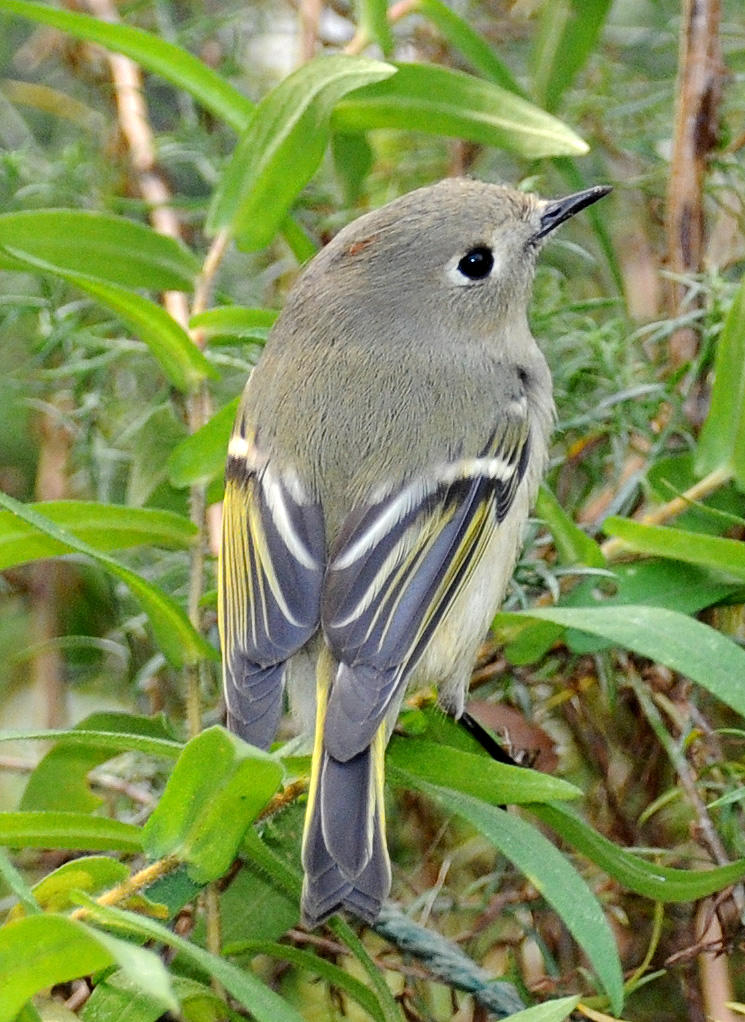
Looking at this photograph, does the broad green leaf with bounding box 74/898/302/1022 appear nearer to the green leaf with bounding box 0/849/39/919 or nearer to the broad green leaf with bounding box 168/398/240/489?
the green leaf with bounding box 0/849/39/919

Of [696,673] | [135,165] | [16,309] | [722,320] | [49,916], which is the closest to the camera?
[49,916]

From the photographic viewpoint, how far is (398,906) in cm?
188

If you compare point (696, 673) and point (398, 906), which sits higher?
point (696, 673)

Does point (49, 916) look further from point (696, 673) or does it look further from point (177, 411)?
point (177, 411)

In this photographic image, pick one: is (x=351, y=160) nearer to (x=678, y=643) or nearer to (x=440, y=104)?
(x=440, y=104)

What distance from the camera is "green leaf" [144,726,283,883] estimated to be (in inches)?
50.6

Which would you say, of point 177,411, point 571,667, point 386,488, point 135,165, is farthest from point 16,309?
point 571,667

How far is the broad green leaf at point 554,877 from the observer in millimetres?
1419

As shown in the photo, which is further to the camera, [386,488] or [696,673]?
[386,488]

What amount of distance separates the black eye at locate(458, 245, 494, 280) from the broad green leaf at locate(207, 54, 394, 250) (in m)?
0.35

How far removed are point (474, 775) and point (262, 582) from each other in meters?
0.45

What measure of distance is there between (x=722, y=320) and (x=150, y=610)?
95 centimetres

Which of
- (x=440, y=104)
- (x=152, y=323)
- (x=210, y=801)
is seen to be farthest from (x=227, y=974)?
(x=440, y=104)

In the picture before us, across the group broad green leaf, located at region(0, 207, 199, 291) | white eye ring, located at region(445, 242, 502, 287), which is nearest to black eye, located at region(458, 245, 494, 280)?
white eye ring, located at region(445, 242, 502, 287)
